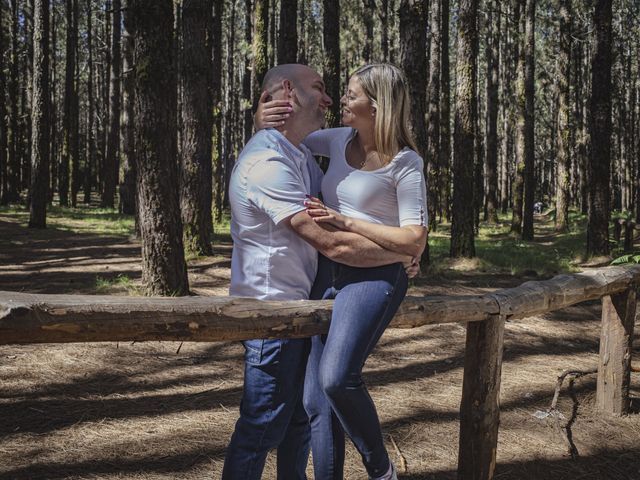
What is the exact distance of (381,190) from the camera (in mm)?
2701

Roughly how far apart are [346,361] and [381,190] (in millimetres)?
717

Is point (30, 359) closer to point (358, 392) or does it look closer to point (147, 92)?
point (147, 92)

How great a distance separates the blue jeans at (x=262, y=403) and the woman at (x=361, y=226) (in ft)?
0.54

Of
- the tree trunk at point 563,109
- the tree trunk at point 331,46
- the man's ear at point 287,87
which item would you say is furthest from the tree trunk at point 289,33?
the man's ear at point 287,87

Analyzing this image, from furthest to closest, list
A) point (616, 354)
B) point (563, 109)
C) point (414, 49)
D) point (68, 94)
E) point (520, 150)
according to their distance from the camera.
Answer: point (68, 94) → point (563, 109) → point (520, 150) → point (414, 49) → point (616, 354)

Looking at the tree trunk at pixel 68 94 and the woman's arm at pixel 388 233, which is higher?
the tree trunk at pixel 68 94

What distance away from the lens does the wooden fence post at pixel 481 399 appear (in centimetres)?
382

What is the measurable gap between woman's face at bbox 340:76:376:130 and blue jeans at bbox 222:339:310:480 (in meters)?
0.96

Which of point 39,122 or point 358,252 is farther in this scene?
point 39,122

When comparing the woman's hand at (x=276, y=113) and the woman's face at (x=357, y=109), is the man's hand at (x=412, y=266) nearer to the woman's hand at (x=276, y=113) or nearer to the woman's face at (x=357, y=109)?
the woman's face at (x=357, y=109)

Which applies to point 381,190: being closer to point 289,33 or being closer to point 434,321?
point 434,321

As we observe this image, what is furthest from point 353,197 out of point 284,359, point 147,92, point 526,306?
point 147,92

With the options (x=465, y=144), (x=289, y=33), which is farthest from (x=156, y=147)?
(x=465, y=144)

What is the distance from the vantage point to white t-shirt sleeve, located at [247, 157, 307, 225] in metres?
2.44
